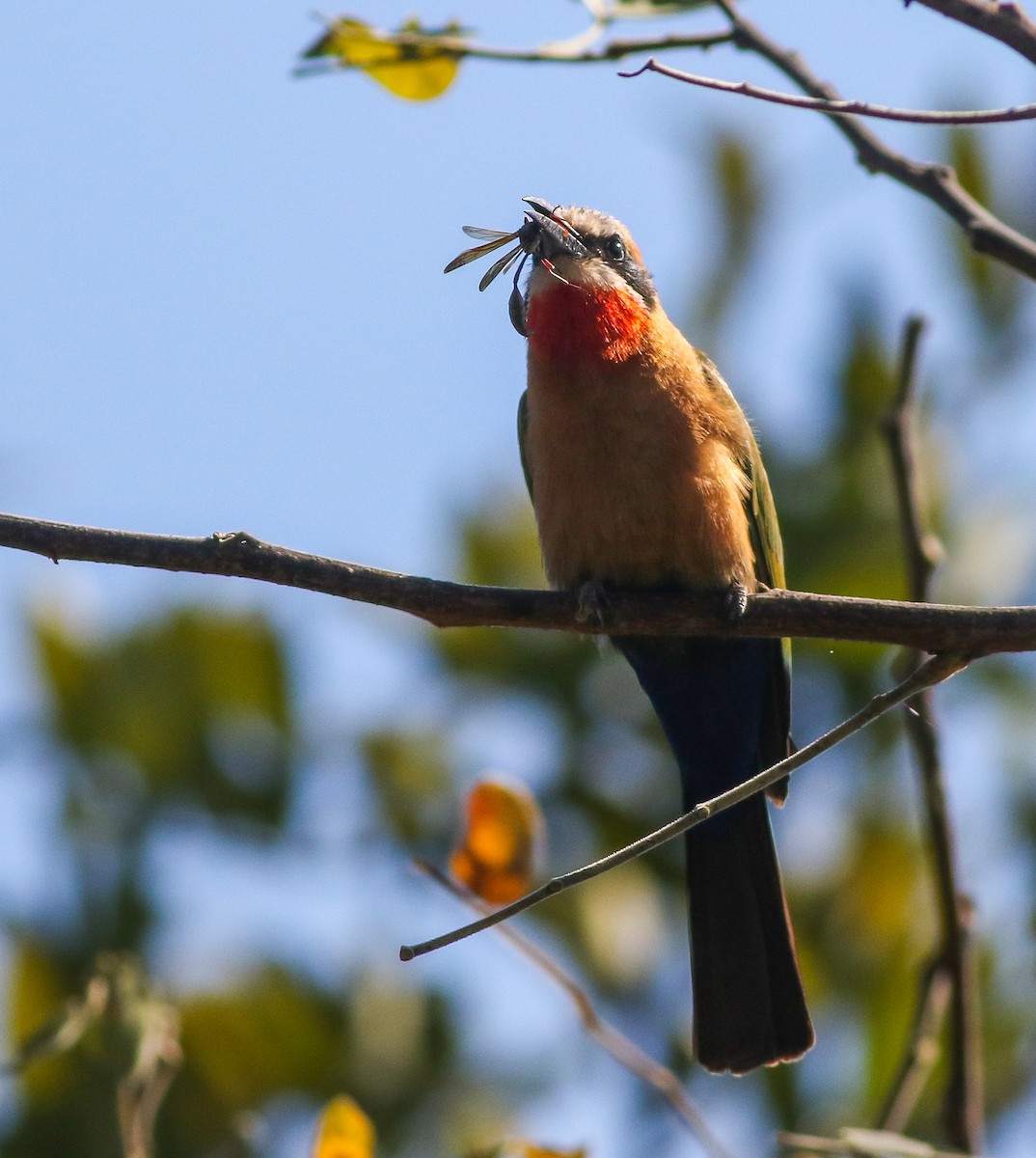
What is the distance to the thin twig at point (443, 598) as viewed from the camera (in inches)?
110

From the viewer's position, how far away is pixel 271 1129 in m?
4.31

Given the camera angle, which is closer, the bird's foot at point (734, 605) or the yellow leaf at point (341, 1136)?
the yellow leaf at point (341, 1136)

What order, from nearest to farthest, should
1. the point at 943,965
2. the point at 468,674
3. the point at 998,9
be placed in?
the point at 998,9, the point at 943,965, the point at 468,674

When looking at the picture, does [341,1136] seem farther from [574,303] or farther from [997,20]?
[574,303]

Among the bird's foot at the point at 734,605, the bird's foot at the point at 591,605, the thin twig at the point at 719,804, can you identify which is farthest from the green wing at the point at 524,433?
the thin twig at the point at 719,804

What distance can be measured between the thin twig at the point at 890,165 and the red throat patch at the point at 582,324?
1.26 m

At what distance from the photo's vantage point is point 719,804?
104 inches

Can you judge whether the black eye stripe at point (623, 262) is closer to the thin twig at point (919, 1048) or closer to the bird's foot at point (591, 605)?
the bird's foot at point (591, 605)

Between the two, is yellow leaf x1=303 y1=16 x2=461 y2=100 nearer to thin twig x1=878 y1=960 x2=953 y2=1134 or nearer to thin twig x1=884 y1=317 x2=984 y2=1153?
thin twig x1=884 y1=317 x2=984 y2=1153

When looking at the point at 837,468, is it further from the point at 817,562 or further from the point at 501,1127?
the point at 501,1127

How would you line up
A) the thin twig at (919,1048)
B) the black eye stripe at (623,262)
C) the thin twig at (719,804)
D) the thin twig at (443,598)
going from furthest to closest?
the black eye stripe at (623,262) < the thin twig at (919,1048) < the thin twig at (443,598) < the thin twig at (719,804)

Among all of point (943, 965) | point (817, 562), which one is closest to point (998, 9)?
point (943, 965)

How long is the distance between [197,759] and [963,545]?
2677 mm

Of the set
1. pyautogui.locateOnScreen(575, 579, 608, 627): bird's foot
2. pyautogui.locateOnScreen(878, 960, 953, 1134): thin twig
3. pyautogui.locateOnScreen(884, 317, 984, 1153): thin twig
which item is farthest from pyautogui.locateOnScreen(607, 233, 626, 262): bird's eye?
pyautogui.locateOnScreen(878, 960, 953, 1134): thin twig
